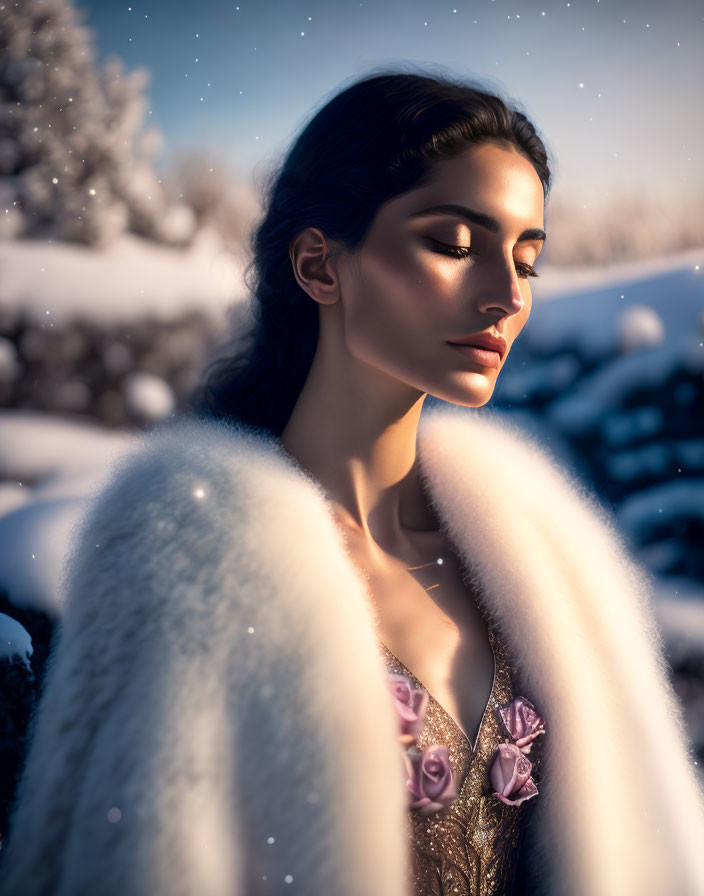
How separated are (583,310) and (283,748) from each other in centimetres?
91

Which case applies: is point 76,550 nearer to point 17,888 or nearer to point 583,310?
point 17,888

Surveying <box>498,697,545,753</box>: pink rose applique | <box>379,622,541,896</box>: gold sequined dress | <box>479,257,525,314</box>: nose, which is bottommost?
<box>379,622,541,896</box>: gold sequined dress

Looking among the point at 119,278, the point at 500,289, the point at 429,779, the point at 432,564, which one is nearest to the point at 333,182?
the point at 500,289

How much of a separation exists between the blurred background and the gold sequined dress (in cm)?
47

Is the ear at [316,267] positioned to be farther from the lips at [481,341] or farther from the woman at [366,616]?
the lips at [481,341]

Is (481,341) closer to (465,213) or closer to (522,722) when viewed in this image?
(465,213)

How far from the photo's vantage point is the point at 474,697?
0.79 m

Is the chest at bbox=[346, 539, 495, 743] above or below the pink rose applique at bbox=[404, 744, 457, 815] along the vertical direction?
above

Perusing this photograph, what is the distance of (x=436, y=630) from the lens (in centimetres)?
81

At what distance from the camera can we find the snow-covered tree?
35.4 inches

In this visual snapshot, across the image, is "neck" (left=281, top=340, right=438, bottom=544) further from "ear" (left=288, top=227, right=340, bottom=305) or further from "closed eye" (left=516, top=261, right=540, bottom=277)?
"closed eye" (left=516, top=261, right=540, bottom=277)

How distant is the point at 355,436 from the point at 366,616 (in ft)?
0.78

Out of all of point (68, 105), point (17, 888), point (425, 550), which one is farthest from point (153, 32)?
point (17, 888)

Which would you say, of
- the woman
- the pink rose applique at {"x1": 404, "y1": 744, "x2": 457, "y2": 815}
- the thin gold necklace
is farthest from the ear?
the pink rose applique at {"x1": 404, "y1": 744, "x2": 457, "y2": 815}
